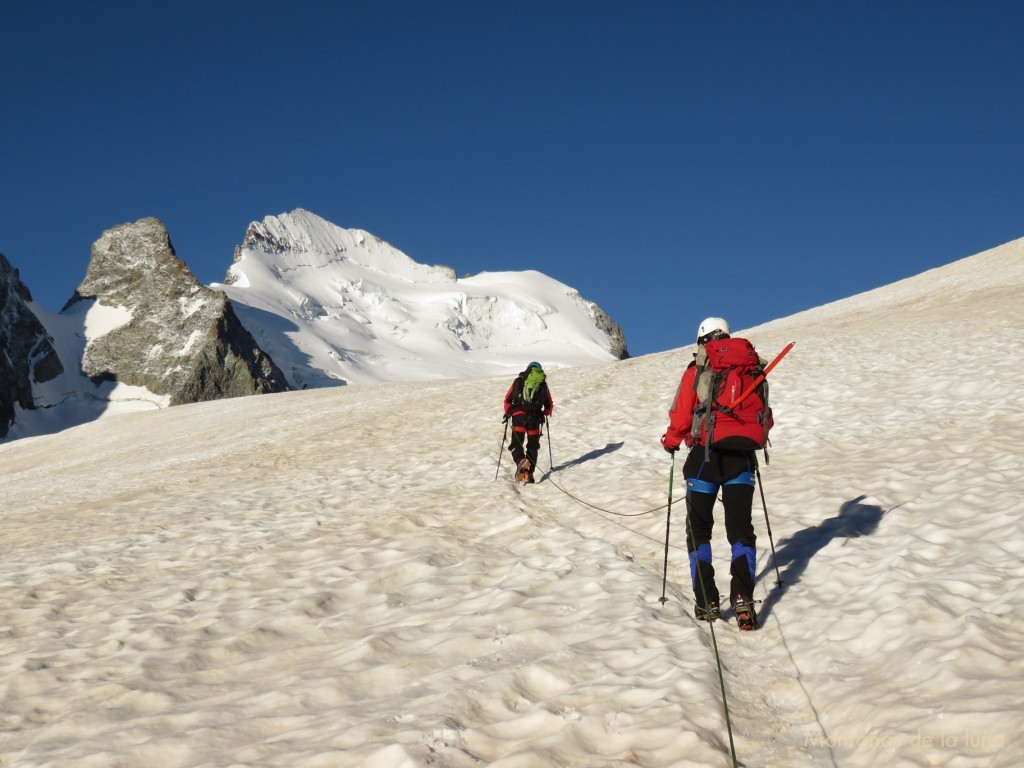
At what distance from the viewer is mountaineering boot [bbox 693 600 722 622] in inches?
301

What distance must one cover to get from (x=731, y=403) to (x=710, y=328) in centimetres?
111

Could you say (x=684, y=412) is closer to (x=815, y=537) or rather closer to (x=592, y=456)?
(x=815, y=537)

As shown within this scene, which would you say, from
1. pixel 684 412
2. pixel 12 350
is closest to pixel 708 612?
pixel 684 412

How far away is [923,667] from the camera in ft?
19.3

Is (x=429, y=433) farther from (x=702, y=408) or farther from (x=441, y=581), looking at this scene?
(x=702, y=408)

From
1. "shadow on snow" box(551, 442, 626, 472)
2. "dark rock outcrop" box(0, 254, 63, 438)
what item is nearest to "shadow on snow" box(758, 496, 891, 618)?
"shadow on snow" box(551, 442, 626, 472)

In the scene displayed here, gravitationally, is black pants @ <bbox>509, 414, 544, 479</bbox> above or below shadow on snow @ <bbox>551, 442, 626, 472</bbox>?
above

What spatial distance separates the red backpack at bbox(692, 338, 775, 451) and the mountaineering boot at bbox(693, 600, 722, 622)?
142 centimetres

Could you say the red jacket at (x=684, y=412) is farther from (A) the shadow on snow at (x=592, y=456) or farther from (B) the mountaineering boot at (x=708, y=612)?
(A) the shadow on snow at (x=592, y=456)

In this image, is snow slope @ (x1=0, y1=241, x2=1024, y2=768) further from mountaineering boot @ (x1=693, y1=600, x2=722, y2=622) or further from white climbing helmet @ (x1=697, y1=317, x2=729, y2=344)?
white climbing helmet @ (x1=697, y1=317, x2=729, y2=344)

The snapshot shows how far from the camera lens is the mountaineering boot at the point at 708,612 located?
25.1 feet

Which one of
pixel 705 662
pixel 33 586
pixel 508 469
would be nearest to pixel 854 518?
pixel 705 662

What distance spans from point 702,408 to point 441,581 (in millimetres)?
3776

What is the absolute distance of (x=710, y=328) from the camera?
28.5ft
